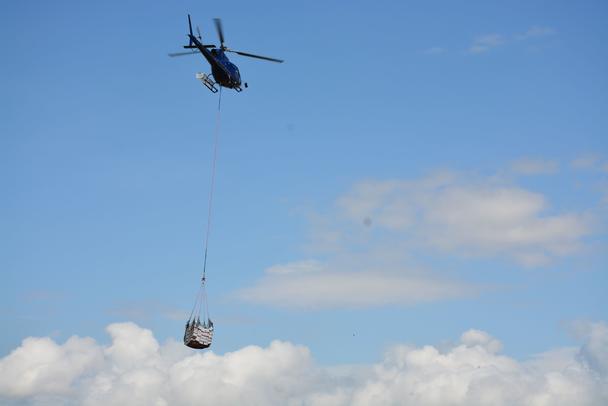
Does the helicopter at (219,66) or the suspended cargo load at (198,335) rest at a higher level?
the helicopter at (219,66)

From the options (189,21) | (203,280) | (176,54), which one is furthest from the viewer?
(176,54)

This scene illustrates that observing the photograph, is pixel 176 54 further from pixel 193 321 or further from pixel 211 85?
pixel 193 321

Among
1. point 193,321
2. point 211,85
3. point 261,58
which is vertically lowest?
point 193,321

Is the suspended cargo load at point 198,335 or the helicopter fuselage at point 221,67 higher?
the helicopter fuselage at point 221,67

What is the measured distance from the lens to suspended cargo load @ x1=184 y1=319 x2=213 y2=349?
193ft

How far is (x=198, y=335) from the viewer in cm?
5900

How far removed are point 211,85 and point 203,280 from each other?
19197 mm

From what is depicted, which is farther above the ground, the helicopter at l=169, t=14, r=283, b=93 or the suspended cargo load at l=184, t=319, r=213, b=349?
the helicopter at l=169, t=14, r=283, b=93

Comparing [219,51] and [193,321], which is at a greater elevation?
[219,51]

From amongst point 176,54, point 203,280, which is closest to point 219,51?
point 176,54

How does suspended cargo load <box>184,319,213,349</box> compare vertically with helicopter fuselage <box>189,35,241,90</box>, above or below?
below

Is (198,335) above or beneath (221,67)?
beneath

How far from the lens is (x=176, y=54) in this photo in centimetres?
6919

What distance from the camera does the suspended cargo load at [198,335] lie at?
58750 millimetres
